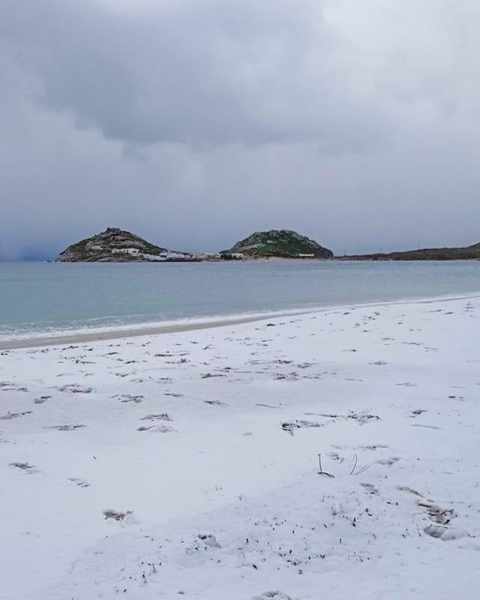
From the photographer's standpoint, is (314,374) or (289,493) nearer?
(289,493)

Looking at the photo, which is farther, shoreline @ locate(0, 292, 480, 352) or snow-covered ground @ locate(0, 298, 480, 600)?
shoreline @ locate(0, 292, 480, 352)

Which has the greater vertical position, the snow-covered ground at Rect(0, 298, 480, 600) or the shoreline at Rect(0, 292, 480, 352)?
the shoreline at Rect(0, 292, 480, 352)

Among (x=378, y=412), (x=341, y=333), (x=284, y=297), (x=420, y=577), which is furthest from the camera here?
(x=284, y=297)

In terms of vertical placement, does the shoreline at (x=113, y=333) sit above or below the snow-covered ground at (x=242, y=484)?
above

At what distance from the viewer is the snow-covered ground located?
405cm

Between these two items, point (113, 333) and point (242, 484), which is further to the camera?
point (113, 333)

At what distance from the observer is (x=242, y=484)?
224 inches

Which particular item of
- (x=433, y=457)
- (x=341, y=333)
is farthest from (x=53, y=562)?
(x=341, y=333)

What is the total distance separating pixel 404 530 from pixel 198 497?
1867mm

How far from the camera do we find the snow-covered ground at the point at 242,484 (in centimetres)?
405

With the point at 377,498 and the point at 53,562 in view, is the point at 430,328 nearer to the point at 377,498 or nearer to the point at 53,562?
the point at 377,498

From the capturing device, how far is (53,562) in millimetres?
4238

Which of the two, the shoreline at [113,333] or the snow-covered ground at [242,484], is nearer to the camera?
the snow-covered ground at [242,484]

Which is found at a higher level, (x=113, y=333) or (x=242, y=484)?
(x=113, y=333)
